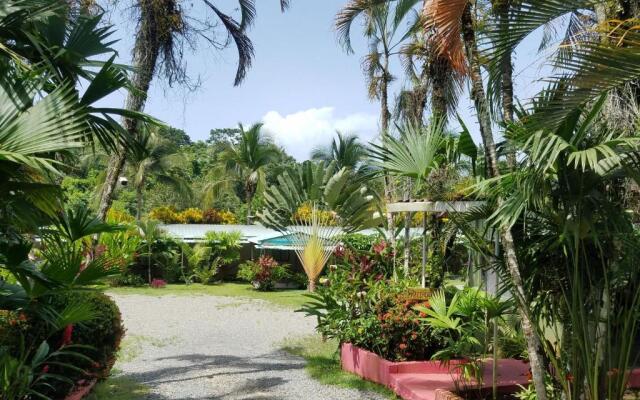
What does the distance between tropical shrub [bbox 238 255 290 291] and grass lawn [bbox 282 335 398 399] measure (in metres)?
10.4

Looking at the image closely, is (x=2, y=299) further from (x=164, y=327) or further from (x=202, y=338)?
(x=164, y=327)

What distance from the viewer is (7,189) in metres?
4.19

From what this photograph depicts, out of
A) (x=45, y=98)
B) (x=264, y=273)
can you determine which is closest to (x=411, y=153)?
(x=45, y=98)

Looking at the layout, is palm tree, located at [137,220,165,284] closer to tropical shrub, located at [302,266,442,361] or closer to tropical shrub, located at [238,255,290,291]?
tropical shrub, located at [238,255,290,291]

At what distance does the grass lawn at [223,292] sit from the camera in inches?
786

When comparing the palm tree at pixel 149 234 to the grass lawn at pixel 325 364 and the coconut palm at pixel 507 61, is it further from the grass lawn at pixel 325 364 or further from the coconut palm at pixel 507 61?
the coconut palm at pixel 507 61

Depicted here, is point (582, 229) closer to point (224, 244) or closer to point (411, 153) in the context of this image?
point (411, 153)

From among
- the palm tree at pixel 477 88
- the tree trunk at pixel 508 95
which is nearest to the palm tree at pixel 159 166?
the palm tree at pixel 477 88

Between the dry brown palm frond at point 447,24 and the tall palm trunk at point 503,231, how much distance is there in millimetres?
143

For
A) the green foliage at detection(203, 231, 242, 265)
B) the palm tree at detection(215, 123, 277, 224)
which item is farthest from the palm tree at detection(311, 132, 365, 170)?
the green foliage at detection(203, 231, 242, 265)

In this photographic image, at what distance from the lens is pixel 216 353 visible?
10.6 meters

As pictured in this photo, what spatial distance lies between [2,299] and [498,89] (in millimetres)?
4691

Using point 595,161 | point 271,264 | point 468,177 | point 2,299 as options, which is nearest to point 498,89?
point 595,161

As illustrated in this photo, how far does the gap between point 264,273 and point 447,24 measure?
→ 18.0 meters
